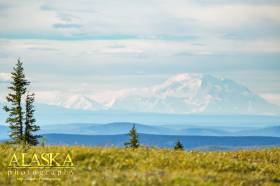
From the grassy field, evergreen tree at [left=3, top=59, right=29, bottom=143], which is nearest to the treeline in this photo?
evergreen tree at [left=3, top=59, right=29, bottom=143]

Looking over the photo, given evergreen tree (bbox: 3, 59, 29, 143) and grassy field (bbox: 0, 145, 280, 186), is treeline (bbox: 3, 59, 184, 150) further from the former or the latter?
grassy field (bbox: 0, 145, 280, 186)

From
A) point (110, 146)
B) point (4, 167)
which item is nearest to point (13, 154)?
point (4, 167)

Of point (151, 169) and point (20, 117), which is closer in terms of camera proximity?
point (151, 169)

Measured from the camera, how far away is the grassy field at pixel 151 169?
17.5 m

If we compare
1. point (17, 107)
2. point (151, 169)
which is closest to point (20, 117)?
point (17, 107)

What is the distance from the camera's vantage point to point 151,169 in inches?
760

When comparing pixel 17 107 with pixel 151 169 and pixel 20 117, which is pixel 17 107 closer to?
pixel 20 117

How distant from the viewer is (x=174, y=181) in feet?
56.9

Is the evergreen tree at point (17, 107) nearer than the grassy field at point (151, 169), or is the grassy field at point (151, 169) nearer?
the grassy field at point (151, 169)

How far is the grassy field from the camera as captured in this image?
17.5 metres

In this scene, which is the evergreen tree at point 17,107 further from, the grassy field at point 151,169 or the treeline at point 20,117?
the grassy field at point 151,169

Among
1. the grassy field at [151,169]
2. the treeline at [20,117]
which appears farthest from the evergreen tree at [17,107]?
the grassy field at [151,169]

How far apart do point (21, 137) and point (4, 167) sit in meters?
71.0

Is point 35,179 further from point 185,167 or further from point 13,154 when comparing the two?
point 185,167
